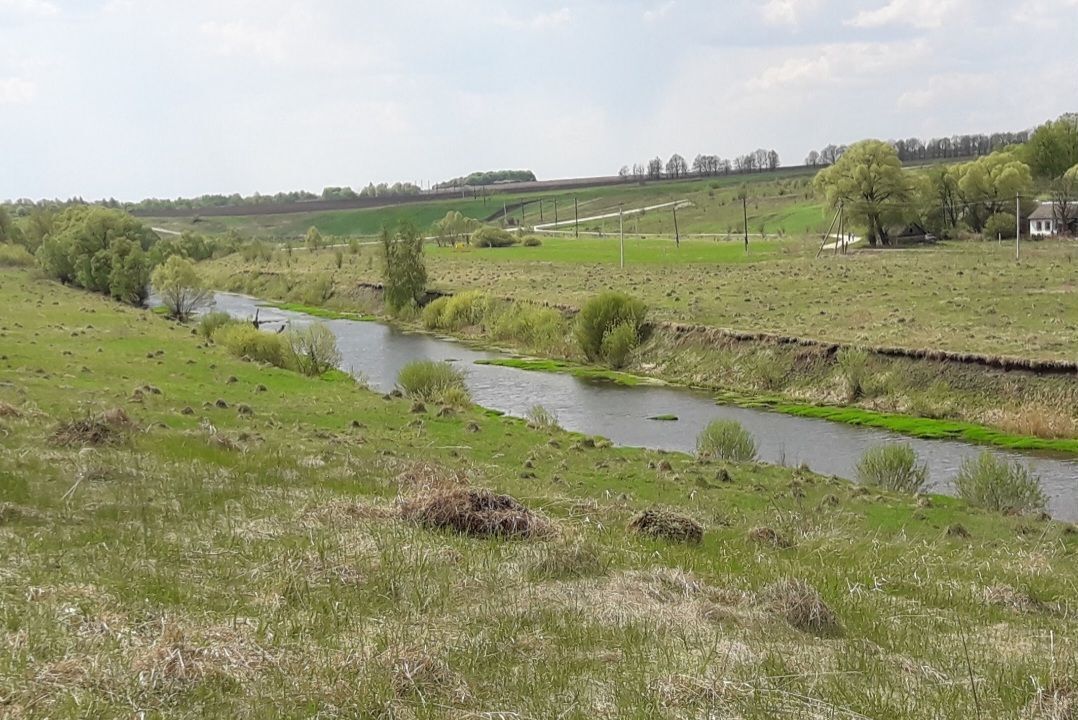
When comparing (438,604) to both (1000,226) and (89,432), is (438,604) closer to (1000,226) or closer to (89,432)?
(89,432)

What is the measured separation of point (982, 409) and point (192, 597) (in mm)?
37894

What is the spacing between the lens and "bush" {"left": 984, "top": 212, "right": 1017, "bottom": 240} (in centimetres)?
10111

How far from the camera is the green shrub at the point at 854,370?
43938 millimetres

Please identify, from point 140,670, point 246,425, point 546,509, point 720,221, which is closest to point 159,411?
point 246,425

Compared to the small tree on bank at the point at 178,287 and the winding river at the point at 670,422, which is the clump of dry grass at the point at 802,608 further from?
the small tree on bank at the point at 178,287

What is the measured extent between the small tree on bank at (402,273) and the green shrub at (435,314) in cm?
546

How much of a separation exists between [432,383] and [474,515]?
97.4 ft

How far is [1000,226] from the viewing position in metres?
102

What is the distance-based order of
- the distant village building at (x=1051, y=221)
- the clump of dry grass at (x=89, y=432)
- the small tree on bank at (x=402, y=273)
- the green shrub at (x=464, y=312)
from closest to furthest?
the clump of dry grass at (x=89, y=432) → the green shrub at (x=464, y=312) → the small tree on bank at (x=402, y=273) → the distant village building at (x=1051, y=221)

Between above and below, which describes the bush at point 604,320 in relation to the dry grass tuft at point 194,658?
below

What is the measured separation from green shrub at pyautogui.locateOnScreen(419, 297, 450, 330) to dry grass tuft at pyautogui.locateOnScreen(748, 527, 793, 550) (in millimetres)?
60795

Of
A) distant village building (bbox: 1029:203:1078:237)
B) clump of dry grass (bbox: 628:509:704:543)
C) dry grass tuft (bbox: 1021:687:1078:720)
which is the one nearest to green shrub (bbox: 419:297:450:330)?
clump of dry grass (bbox: 628:509:704:543)

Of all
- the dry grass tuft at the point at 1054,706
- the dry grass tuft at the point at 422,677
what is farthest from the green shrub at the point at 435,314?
the dry grass tuft at the point at 1054,706

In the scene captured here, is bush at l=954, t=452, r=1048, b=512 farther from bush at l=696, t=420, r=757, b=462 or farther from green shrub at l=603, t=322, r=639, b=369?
green shrub at l=603, t=322, r=639, b=369
